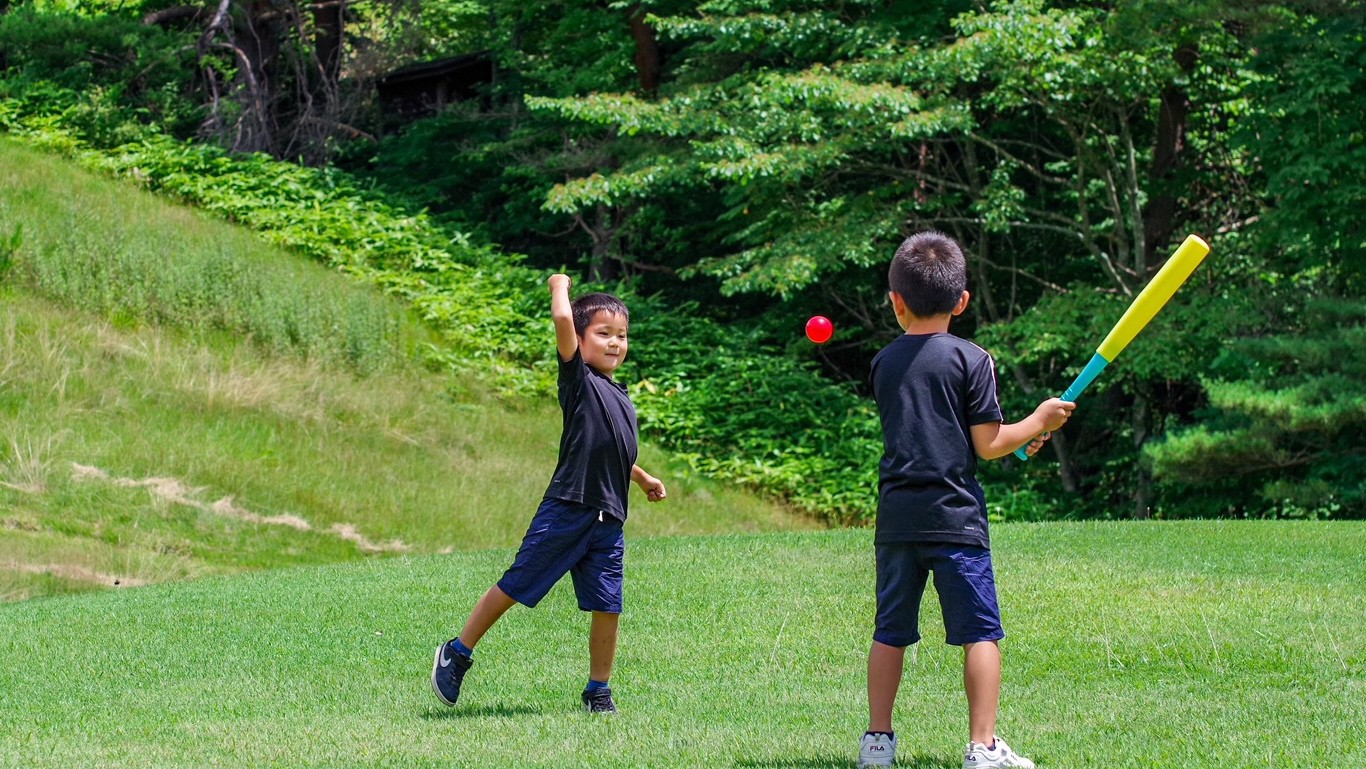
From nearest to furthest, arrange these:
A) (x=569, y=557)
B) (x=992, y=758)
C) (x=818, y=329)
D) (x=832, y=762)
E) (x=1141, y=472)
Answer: (x=992, y=758)
(x=832, y=762)
(x=818, y=329)
(x=569, y=557)
(x=1141, y=472)

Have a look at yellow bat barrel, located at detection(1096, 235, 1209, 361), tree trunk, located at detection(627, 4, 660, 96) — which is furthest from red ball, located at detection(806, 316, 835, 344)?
tree trunk, located at detection(627, 4, 660, 96)

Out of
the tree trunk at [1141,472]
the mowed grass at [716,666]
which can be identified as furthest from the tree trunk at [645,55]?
the mowed grass at [716,666]

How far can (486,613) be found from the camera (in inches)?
216

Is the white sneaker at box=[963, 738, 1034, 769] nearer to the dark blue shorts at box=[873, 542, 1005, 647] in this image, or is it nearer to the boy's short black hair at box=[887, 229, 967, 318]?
the dark blue shorts at box=[873, 542, 1005, 647]

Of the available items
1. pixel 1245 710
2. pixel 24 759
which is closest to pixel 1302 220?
pixel 1245 710

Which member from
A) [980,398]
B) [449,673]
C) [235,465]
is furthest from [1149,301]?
[235,465]

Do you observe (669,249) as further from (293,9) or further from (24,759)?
(24,759)

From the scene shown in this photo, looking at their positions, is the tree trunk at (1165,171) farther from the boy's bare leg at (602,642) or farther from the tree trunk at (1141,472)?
the boy's bare leg at (602,642)

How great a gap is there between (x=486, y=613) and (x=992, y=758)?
2115 millimetres

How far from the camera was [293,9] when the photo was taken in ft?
88.6

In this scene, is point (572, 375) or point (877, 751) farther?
point (572, 375)

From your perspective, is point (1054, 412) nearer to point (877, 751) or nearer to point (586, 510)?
point (877, 751)

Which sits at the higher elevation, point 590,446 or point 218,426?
point 590,446

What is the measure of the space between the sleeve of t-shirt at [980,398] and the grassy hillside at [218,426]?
8.88 m
